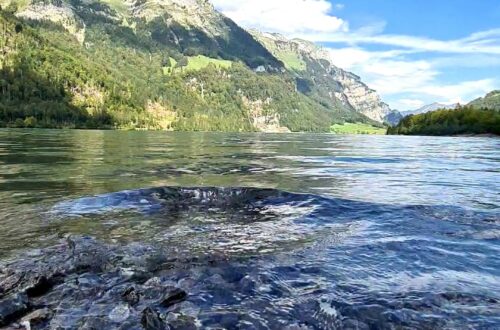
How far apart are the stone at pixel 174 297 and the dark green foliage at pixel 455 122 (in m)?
155

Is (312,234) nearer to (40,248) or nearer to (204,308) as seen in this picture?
(204,308)

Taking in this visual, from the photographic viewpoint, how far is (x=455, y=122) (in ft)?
526

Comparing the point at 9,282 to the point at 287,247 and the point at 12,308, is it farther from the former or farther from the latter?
the point at 287,247

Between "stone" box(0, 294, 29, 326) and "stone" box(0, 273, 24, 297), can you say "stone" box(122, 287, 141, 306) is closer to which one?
"stone" box(0, 294, 29, 326)

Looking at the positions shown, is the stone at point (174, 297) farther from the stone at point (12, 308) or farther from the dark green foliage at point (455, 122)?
the dark green foliage at point (455, 122)

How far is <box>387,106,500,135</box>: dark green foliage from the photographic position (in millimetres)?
144250

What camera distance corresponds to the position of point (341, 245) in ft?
29.7

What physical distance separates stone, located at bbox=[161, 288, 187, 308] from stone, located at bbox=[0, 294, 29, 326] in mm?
1707

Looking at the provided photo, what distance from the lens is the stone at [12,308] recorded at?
5332 millimetres

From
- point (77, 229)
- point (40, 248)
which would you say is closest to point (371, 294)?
point (40, 248)

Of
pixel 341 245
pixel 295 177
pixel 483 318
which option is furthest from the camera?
pixel 295 177

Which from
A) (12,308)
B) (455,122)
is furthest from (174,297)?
(455,122)

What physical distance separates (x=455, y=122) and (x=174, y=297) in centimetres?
17207

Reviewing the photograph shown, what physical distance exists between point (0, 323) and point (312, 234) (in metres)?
6.43
